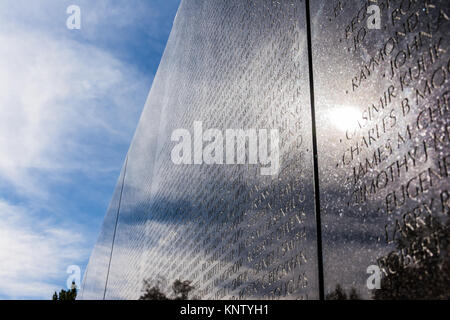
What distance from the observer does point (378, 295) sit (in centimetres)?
179

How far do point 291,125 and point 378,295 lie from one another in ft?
4.72

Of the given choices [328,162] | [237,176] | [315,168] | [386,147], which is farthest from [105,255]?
[386,147]

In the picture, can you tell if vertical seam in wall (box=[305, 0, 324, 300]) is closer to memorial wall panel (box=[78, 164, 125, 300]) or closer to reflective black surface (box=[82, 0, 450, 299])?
reflective black surface (box=[82, 0, 450, 299])

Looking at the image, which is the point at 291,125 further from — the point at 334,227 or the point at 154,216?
the point at 154,216

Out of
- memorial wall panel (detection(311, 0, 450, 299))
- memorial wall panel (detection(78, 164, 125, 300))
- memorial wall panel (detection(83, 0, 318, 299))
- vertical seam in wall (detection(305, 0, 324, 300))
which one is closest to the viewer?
memorial wall panel (detection(311, 0, 450, 299))

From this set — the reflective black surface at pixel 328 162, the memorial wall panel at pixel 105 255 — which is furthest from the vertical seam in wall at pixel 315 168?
the memorial wall panel at pixel 105 255

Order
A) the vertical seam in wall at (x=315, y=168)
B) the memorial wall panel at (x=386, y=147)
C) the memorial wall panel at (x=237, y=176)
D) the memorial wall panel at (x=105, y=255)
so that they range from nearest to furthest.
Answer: the memorial wall panel at (x=386, y=147)
the vertical seam in wall at (x=315, y=168)
the memorial wall panel at (x=237, y=176)
the memorial wall panel at (x=105, y=255)

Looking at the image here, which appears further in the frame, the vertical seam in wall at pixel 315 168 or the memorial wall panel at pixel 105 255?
the memorial wall panel at pixel 105 255

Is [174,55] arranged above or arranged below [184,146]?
above

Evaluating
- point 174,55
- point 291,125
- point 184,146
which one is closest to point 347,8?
point 291,125

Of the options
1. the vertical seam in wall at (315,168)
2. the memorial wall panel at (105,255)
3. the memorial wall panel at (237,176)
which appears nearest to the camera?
the vertical seam in wall at (315,168)

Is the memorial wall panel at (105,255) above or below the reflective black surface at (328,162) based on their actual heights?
above

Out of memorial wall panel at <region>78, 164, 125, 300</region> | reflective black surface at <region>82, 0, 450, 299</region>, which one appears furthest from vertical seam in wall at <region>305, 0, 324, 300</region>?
memorial wall panel at <region>78, 164, 125, 300</region>

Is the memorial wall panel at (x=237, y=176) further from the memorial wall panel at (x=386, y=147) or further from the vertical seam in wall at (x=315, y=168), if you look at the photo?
the memorial wall panel at (x=386, y=147)
